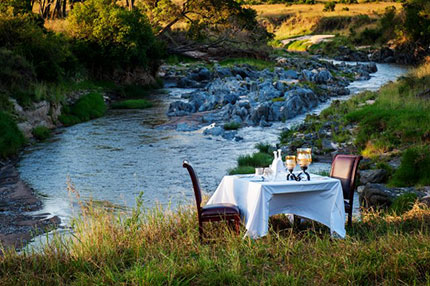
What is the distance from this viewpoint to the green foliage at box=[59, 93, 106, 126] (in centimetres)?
2253

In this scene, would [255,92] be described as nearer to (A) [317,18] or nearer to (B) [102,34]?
(B) [102,34]

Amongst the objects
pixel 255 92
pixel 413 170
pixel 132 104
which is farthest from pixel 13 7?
pixel 413 170

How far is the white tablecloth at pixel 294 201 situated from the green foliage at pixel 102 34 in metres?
24.0

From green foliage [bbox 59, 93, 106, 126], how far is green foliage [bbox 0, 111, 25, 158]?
4811 millimetres

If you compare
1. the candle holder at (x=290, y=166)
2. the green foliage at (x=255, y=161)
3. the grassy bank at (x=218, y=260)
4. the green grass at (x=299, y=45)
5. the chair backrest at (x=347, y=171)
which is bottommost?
the green grass at (x=299, y=45)

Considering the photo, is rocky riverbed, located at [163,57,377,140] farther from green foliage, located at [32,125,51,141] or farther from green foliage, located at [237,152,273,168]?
green foliage, located at [32,125,51,141]

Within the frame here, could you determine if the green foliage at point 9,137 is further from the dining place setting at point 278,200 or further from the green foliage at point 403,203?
the green foliage at point 403,203

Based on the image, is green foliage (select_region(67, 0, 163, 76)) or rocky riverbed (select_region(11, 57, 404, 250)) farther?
green foliage (select_region(67, 0, 163, 76))

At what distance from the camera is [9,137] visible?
16.3m

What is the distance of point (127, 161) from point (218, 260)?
33.3ft

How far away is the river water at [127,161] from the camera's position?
470 inches

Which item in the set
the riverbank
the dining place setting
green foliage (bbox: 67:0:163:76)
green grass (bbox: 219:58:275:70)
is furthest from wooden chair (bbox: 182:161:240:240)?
green grass (bbox: 219:58:275:70)

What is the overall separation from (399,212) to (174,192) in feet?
16.9

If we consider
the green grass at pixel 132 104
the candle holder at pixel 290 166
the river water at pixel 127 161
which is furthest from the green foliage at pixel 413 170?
the green grass at pixel 132 104
